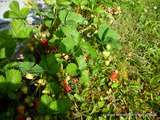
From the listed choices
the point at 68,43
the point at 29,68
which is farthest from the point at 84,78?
the point at 29,68

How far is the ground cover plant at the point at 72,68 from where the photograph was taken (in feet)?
7.85

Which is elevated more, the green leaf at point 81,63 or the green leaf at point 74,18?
the green leaf at point 74,18

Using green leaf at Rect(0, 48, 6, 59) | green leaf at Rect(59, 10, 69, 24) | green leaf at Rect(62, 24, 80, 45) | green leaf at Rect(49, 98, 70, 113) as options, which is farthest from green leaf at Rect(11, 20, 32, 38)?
green leaf at Rect(49, 98, 70, 113)

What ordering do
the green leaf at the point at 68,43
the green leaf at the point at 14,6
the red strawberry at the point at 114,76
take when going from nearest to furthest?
the green leaf at the point at 68,43 → the green leaf at the point at 14,6 → the red strawberry at the point at 114,76

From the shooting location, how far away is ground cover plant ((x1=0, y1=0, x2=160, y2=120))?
2.39m

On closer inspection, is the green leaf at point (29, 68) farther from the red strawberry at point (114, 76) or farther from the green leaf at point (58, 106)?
the red strawberry at point (114, 76)

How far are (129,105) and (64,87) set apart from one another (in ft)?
1.74

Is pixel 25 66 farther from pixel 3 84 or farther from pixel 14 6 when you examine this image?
pixel 14 6

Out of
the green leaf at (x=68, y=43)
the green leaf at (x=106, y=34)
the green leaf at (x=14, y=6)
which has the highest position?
the green leaf at (x=14, y=6)

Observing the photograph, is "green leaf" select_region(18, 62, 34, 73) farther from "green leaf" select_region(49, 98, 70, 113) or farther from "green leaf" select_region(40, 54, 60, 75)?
"green leaf" select_region(49, 98, 70, 113)

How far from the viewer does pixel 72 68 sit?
261 cm

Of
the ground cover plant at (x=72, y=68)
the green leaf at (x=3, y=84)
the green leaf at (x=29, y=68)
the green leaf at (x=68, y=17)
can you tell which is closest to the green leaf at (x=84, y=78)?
the ground cover plant at (x=72, y=68)

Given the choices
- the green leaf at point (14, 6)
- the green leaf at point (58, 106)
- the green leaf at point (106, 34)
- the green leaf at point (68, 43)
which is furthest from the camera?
the green leaf at point (106, 34)

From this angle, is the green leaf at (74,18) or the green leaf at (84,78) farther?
the green leaf at (74,18)
